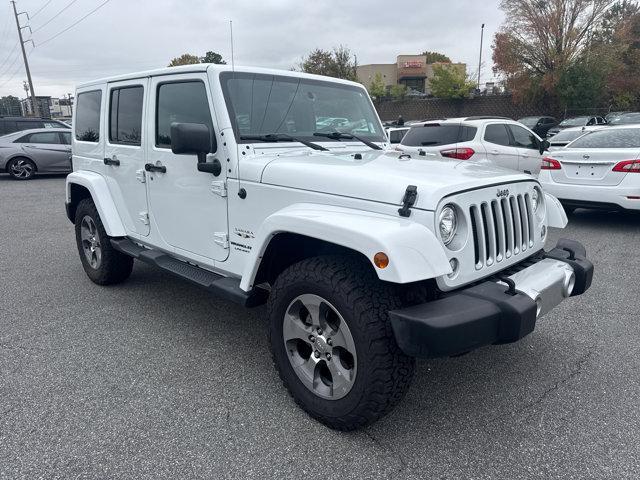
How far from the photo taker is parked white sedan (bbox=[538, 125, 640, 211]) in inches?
262

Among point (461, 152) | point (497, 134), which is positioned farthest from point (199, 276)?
point (497, 134)

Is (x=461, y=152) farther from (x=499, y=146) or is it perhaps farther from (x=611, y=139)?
(x=611, y=139)

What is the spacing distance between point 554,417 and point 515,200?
126 centimetres

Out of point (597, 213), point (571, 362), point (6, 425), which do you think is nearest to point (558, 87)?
point (597, 213)

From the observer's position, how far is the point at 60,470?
237 cm

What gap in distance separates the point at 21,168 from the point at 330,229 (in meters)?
14.7

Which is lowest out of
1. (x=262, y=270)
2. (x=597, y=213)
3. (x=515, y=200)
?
(x=597, y=213)

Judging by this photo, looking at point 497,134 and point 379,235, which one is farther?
point 497,134

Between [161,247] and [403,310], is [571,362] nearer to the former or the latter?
[403,310]

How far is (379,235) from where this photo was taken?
7.26ft

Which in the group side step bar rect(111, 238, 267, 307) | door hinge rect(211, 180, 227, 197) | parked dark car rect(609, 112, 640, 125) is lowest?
side step bar rect(111, 238, 267, 307)

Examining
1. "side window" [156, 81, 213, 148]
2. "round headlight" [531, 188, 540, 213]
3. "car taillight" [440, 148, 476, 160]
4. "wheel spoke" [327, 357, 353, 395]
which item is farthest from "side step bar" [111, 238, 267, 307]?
"car taillight" [440, 148, 476, 160]

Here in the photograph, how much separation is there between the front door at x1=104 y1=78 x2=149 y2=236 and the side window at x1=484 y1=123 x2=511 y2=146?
6.95m

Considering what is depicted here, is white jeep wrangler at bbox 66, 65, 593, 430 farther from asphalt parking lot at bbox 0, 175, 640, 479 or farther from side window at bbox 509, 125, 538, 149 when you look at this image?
side window at bbox 509, 125, 538, 149
